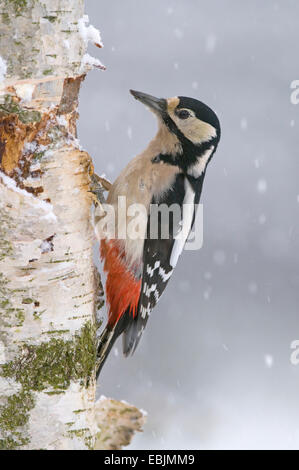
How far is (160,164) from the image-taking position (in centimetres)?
261

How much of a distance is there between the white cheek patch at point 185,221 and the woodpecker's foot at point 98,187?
42 centimetres

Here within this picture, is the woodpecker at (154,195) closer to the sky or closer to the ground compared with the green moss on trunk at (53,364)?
closer to the sky

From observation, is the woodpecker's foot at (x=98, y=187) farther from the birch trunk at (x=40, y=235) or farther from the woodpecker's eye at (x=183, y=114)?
the woodpecker's eye at (x=183, y=114)

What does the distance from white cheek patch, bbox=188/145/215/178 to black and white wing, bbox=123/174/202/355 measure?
0.19 ft

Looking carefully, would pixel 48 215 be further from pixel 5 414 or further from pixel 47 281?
pixel 5 414

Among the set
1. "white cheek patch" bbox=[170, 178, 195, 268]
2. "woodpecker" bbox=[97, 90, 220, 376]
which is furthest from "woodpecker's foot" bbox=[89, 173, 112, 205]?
"white cheek patch" bbox=[170, 178, 195, 268]

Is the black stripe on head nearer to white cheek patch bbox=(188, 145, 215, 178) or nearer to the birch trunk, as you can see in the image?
white cheek patch bbox=(188, 145, 215, 178)

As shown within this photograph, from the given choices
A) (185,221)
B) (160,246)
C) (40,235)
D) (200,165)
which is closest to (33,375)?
(40,235)

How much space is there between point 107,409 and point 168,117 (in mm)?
1521

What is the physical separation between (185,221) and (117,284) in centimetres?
50

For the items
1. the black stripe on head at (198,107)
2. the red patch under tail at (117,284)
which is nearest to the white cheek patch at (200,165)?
the black stripe on head at (198,107)

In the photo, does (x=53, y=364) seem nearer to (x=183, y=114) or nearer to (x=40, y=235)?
(x=40, y=235)

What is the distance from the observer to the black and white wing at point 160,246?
2627mm

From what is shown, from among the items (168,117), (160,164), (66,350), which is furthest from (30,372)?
(168,117)
